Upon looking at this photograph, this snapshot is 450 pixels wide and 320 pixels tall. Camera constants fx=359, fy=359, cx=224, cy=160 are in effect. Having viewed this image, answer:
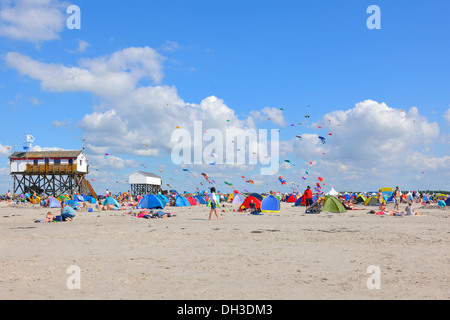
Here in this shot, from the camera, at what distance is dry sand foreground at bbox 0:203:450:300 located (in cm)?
592

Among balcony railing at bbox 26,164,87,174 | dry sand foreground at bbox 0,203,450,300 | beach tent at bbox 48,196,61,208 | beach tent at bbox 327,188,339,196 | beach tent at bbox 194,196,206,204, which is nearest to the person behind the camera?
dry sand foreground at bbox 0,203,450,300

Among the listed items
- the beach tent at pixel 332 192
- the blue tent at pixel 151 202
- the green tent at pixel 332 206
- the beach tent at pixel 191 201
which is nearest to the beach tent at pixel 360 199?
the beach tent at pixel 332 192

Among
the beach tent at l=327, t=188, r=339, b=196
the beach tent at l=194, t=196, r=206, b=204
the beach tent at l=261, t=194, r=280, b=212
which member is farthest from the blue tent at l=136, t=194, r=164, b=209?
the beach tent at l=327, t=188, r=339, b=196

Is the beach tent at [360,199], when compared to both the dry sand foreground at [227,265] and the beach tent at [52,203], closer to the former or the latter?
the dry sand foreground at [227,265]

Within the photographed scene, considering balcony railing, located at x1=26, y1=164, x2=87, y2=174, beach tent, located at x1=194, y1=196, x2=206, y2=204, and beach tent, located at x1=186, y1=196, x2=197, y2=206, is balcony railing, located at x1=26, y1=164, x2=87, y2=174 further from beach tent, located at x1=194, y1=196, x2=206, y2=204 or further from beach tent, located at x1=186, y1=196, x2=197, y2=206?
beach tent, located at x1=186, y1=196, x2=197, y2=206

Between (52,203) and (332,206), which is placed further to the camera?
(52,203)

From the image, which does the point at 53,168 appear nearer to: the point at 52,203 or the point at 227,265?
the point at 52,203

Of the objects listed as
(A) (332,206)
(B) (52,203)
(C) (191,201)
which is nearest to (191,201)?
(C) (191,201)

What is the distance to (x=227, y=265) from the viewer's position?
A: 8000mm

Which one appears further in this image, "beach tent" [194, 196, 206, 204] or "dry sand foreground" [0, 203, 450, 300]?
"beach tent" [194, 196, 206, 204]

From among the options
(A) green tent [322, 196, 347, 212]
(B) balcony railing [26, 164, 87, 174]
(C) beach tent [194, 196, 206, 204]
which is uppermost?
(B) balcony railing [26, 164, 87, 174]

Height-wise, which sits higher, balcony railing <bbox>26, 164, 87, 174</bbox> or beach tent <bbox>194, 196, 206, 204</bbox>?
balcony railing <bbox>26, 164, 87, 174</bbox>
